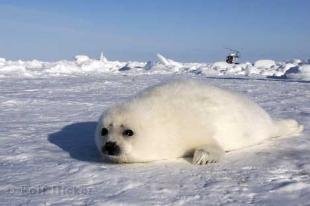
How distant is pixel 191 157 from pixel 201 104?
34 centimetres

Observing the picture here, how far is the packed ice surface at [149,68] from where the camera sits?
16547mm

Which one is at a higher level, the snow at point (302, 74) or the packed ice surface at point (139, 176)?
the snow at point (302, 74)

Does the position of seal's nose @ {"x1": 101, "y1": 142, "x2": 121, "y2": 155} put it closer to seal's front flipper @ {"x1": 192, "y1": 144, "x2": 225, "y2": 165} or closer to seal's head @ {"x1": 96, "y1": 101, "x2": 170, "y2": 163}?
seal's head @ {"x1": 96, "y1": 101, "x2": 170, "y2": 163}

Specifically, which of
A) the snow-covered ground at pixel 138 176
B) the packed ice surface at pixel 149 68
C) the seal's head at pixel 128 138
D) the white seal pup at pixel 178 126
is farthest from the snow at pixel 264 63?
the seal's head at pixel 128 138

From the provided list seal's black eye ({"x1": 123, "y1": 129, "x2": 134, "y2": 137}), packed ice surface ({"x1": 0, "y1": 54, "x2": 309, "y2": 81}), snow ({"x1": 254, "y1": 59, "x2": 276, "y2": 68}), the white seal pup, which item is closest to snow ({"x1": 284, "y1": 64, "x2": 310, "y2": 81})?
packed ice surface ({"x1": 0, "y1": 54, "x2": 309, "y2": 81})

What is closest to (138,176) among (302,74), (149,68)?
(302,74)

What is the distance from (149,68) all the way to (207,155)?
18072 mm

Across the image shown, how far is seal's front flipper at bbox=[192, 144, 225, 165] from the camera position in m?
2.46

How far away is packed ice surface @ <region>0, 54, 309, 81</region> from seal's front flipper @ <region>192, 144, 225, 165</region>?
10.2 m

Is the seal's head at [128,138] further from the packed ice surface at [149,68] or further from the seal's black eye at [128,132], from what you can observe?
the packed ice surface at [149,68]

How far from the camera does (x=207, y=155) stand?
246 centimetres

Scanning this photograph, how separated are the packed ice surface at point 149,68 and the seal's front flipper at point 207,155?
33.3 feet

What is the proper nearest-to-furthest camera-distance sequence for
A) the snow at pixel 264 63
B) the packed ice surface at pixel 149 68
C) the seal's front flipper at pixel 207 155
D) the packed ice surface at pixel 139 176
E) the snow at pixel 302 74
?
the packed ice surface at pixel 139 176 → the seal's front flipper at pixel 207 155 → the snow at pixel 302 74 → the packed ice surface at pixel 149 68 → the snow at pixel 264 63

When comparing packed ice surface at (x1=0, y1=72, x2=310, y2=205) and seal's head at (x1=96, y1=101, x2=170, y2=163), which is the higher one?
seal's head at (x1=96, y1=101, x2=170, y2=163)
